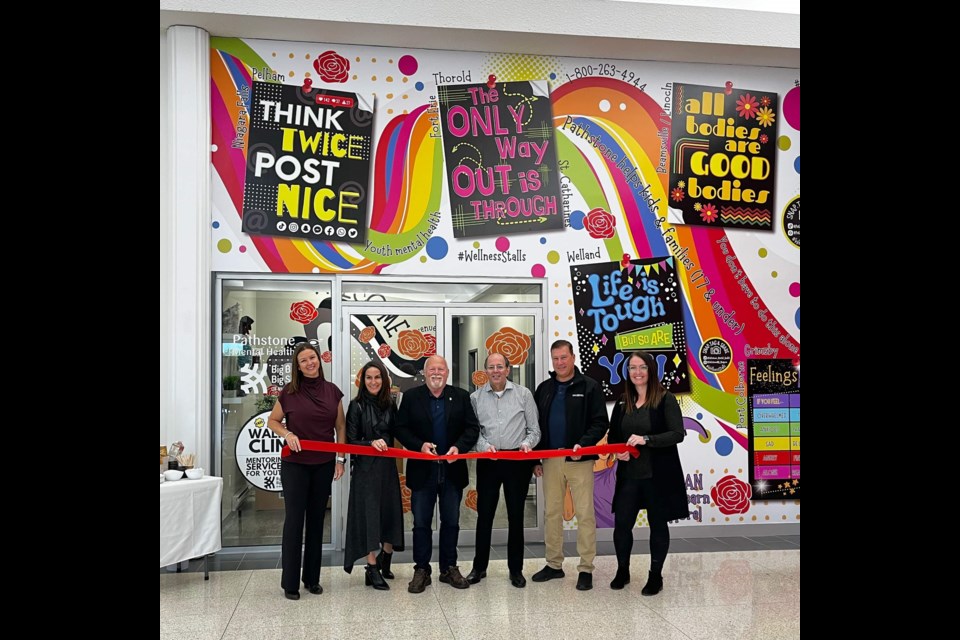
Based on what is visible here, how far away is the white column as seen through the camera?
6887mm

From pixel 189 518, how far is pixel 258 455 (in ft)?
4.21

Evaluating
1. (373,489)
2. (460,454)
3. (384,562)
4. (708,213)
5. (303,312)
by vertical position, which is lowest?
(384,562)

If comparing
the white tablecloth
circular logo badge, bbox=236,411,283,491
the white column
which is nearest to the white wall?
the white column

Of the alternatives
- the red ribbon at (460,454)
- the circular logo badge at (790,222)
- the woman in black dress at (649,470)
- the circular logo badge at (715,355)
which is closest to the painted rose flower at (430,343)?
the red ribbon at (460,454)

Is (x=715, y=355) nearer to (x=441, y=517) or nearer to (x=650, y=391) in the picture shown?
(x=650, y=391)

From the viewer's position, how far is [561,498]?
19.9 feet

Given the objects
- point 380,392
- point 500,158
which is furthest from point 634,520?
point 500,158
